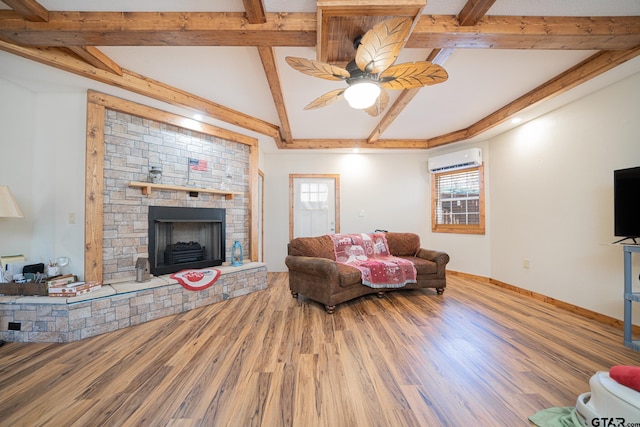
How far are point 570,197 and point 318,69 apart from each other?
341 centimetres

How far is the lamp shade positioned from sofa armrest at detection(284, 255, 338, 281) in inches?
108

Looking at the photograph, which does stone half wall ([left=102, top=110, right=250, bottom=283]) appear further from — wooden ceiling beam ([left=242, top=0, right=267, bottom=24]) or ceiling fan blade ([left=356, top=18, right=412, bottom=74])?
ceiling fan blade ([left=356, top=18, right=412, bottom=74])

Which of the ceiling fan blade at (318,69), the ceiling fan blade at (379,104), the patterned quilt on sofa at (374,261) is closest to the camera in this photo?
the ceiling fan blade at (318,69)

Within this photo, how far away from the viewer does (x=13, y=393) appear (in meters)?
1.50

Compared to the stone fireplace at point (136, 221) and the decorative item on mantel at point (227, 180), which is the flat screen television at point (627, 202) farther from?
the decorative item on mantel at point (227, 180)

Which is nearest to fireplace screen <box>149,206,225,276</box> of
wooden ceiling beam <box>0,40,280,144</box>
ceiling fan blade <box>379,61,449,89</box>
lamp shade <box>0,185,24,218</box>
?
lamp shade <box>0,185,24,218</box>

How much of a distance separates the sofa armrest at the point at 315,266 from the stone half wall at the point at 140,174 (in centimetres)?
131

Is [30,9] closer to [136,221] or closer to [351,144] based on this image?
[136,221]

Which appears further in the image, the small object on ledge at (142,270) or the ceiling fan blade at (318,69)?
the small object on ledge at (142,270)

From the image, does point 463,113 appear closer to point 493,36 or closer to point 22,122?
point 493,36

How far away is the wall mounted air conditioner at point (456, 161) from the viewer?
4.21 meters

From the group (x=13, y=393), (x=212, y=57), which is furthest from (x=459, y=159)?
(x=13, y=393)

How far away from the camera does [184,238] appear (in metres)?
3.40

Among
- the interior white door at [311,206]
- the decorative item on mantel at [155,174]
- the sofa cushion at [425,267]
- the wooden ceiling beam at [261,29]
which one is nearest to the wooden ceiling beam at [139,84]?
the wooden ceiling beam at [261,29]
